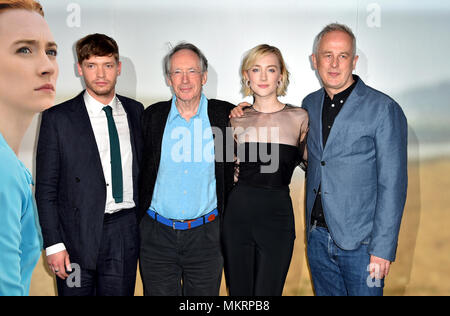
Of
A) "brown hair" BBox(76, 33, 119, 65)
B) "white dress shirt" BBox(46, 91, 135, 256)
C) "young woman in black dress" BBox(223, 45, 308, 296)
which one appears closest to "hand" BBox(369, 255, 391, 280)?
"young woman in black dress" BBox(223, 45, 308, 296)

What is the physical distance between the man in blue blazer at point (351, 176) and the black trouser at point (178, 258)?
71 cm

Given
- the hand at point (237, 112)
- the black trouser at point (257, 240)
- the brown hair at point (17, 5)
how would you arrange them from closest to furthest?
the brown hair at point (17, 5)
the black trouser at point (257, 240)
the hand at point (237, 112)

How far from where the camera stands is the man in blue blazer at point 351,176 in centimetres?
251

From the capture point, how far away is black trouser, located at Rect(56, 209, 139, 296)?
2666mm

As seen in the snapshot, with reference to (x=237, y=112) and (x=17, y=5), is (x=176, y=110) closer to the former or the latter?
(x=237, y=112)

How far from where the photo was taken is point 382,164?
2.50 metres

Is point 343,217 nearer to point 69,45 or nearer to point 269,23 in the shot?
point 269,23

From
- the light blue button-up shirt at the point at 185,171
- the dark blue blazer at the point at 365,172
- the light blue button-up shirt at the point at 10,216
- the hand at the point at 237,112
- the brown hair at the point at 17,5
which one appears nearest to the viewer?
the light blue button-up shirt at the point at 10,216

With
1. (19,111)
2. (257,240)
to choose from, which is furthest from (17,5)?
(257,240)

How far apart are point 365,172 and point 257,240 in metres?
0.82

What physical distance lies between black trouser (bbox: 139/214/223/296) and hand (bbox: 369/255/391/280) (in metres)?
0.99

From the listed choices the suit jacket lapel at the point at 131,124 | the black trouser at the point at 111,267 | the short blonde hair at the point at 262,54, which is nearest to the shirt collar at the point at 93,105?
the suit jacket lapel at the point at 131,124

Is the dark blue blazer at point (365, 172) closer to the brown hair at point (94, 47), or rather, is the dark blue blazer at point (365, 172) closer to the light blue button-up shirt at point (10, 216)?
the brown hair at point (94, 47)

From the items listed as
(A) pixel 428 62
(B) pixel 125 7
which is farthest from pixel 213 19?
(A) pixel 428 62
